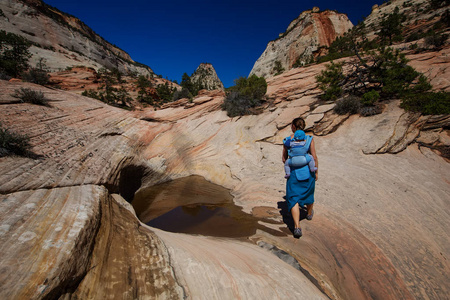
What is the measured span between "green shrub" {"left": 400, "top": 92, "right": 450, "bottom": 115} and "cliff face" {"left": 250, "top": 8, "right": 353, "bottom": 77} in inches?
1528

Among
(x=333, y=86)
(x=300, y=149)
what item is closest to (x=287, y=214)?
(x=300, y=149)

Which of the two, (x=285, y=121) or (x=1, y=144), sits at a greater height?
(x=1, y=144)

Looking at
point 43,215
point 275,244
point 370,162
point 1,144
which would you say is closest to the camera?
point 43,215

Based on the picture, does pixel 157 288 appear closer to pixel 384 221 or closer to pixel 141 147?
pixel 384 221

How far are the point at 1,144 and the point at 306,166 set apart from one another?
20.7 feet

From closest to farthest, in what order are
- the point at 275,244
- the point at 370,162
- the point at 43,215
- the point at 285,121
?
1. the point at 43,215
2. the point at 275,244
3. the point at 370,162
4. the point at 285,121

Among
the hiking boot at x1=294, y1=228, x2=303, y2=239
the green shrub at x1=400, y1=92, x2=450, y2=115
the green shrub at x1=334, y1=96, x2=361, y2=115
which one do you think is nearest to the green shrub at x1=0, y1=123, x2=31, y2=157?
the hiking boot at x1=294, y1=228, x2=303, y2=239

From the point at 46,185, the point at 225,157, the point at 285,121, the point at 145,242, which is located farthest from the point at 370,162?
the point at 46,185

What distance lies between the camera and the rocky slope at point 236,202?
193 centimetres

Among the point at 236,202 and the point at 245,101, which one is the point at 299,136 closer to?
the point at 236,202

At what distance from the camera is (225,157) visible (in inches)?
328

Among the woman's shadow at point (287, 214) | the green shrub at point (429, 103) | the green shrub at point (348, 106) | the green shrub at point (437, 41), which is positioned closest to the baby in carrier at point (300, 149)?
the woman's shadow at point (287, 214)

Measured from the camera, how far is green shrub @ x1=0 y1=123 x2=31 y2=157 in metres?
3.58

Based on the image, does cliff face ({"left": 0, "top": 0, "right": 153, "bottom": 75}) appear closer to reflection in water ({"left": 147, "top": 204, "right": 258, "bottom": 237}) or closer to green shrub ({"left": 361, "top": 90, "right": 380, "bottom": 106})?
reflection in water ({"left": 147, "top": 204, "right": 258, "bottom": 237})
